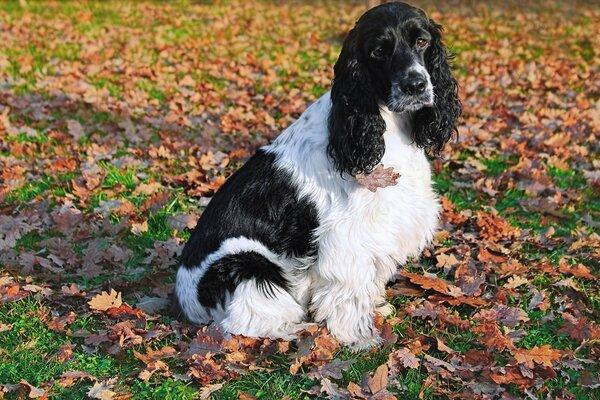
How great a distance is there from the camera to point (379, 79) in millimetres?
4078

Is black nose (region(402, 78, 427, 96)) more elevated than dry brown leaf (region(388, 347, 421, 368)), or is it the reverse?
black nose (region(402, 78, 427, 96))

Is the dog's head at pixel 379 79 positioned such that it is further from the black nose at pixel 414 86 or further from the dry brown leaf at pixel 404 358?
the dry brown leaf at pixel 404 358

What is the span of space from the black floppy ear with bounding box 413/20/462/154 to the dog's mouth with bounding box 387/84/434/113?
0.27m

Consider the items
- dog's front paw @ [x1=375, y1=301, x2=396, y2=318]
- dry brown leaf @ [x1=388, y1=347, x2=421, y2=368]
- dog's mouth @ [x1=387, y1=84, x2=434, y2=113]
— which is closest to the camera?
dog's mouth @ [x1=387, y1=84, x2=434, y2=113]

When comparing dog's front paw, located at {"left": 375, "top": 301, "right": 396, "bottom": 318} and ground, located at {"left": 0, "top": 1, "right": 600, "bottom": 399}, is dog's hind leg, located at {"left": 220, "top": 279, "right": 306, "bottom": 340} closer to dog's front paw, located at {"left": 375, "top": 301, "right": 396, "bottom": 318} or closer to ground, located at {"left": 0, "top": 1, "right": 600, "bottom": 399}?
ground, located at {"left": 0, "top": 1, "right": 600, "bottom": 399}

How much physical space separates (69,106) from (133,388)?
6.16m

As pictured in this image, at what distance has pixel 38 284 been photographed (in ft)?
17.2

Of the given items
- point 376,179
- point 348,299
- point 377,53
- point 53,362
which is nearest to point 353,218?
point 376,179

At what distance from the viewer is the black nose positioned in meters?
3.93

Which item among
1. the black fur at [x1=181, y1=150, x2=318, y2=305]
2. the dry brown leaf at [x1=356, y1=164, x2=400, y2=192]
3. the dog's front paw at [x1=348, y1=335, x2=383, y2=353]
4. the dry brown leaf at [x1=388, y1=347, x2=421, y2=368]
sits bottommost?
the dog's front paw at [x1=348, y1=335, x2=383, y2=353]

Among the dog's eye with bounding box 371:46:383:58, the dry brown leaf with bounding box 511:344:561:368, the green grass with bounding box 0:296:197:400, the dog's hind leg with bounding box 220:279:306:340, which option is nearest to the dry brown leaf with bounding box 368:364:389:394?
the dog's hind leg with bounding box 220:279:306:340

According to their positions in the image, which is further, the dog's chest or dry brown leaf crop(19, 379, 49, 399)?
the dog's chest

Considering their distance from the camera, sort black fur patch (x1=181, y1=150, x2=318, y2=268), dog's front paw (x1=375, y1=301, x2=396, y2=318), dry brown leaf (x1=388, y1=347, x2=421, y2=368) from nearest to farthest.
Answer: dry brown leaf (x1=388, y1=347, x2=421, y2=368) → black fur patch (x1=181, y1=150, x2=318, y2=268) → dog's front paw (x1=375, y1=301, x2=396, y2=318)

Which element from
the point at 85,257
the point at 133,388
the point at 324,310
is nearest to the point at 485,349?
the point at 324,310
